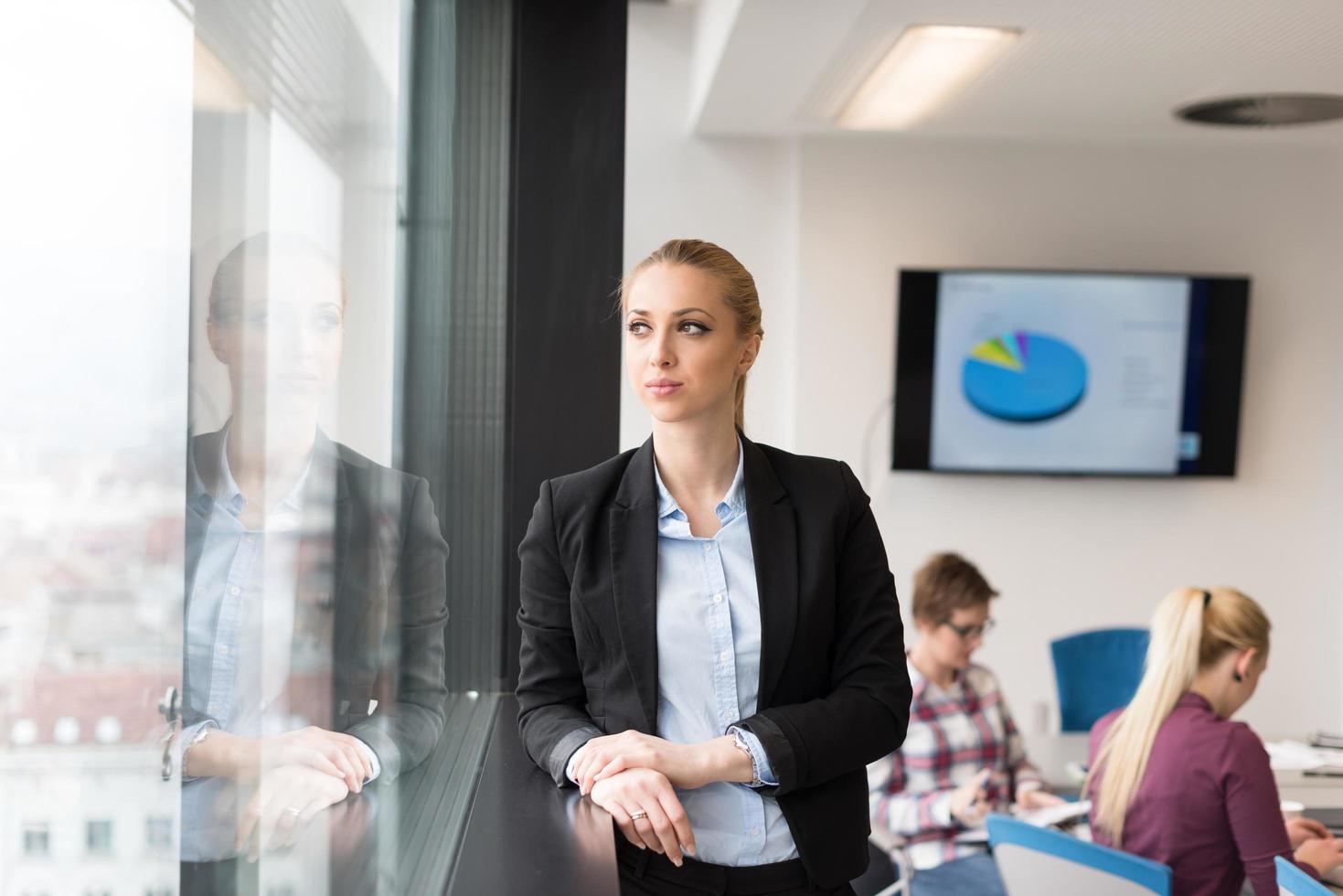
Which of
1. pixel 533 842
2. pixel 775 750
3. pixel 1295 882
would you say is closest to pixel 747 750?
pixel 775 750

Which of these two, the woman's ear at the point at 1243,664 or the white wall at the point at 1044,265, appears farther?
the white wall at the point at 1044,265

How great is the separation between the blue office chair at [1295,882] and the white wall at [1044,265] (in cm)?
281

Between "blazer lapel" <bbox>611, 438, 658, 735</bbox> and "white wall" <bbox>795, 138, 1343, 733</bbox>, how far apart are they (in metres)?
3.51

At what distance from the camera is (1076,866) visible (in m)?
2.18

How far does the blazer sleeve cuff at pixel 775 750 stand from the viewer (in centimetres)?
125

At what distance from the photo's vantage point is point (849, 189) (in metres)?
4.76

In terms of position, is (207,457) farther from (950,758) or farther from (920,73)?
(920,73)

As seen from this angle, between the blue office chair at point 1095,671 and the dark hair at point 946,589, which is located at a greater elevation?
the dark hair at point 946,589

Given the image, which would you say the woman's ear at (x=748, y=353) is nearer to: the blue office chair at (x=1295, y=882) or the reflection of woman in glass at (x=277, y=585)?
the reflection of woman in glass at (x=277, y=585)

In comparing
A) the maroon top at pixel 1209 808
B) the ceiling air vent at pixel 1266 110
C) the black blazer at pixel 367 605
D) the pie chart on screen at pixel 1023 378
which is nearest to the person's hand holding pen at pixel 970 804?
the maroon top at pixel 1209 808

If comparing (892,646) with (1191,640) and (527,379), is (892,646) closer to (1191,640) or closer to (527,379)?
(527,379)

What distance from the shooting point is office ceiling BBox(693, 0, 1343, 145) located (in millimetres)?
3154

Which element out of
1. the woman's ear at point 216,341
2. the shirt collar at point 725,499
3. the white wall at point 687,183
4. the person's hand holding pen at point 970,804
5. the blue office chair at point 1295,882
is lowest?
the person's hand holding pen at point 970,804

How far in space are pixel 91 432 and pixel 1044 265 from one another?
4.73m
